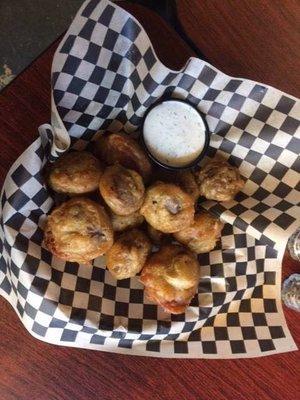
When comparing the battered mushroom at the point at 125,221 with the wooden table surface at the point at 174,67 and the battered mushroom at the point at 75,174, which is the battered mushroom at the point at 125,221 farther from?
the wooden table surface at the point at 174,67

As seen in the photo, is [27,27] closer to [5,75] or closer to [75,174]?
[5,75]

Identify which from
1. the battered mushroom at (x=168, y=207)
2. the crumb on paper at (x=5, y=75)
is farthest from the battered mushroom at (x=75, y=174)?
the crumb on paper at (x=5, y=75)

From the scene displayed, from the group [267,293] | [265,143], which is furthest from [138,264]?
[265,143]

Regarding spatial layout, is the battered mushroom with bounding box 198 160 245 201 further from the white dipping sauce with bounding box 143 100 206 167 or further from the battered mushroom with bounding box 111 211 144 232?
the battered mushroom with bounding box 111 211 144 232

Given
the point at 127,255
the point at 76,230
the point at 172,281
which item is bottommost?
the point at 172,281

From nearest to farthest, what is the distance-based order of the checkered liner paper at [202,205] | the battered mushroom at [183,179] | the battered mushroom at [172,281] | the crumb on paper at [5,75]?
the checkered liner paper at [202,205]
the battered mushroom at [172,281]
the battered mushroom at [183,179]
the crumb on paper at [5,75]

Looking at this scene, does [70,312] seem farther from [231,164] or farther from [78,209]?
[231,164]

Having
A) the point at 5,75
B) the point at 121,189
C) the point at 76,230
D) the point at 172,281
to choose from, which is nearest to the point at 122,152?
the point at 121,189
